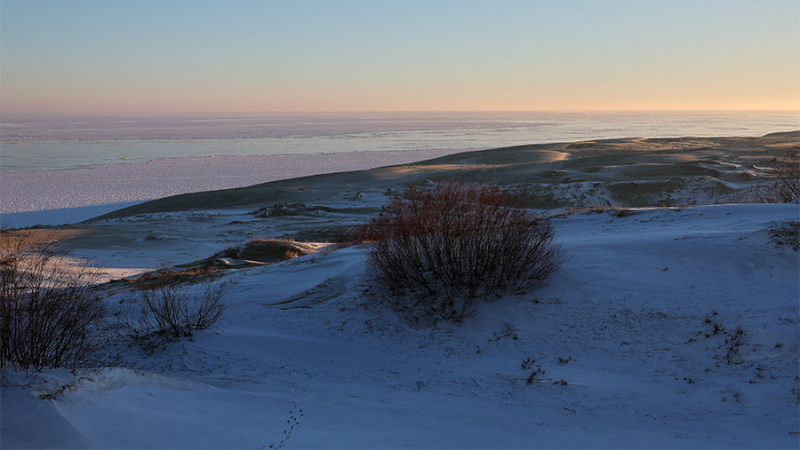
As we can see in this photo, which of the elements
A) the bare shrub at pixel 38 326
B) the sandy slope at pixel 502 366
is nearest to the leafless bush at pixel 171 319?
the sandy slope at pixel 502 366

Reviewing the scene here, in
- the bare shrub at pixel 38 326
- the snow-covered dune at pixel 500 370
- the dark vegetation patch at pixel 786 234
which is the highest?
the dark vegetation patch at pixel 786 234

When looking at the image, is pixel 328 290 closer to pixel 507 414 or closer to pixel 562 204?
pixel 507 414

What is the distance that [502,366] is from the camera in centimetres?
824

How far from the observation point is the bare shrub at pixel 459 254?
1045 centimetres

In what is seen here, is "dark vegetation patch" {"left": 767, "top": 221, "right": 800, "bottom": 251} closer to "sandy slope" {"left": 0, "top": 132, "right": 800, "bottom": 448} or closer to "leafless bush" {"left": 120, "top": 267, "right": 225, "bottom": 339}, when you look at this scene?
"sandy slope" {"left": 0, "top": 132, "right": 800, "bottom": 448}

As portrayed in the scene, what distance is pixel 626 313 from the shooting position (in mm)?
9234

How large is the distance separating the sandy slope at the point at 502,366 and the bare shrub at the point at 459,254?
50 cm

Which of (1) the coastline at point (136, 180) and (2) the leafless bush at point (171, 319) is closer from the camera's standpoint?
(2) the leafless bush at point (171, 319)

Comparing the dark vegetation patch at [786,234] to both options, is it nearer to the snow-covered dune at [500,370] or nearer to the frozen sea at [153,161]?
the snow-covered dune at [500,370]

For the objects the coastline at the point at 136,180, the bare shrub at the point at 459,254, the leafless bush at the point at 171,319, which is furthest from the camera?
the coastline at the point at 136,180

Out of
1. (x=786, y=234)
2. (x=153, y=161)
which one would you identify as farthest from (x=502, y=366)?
(x=153, y=161)

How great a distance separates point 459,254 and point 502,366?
2812mm

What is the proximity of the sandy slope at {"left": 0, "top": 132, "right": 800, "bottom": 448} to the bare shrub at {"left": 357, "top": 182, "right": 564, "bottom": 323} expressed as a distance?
495 millimetres

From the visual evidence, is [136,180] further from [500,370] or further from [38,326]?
[500,370]
